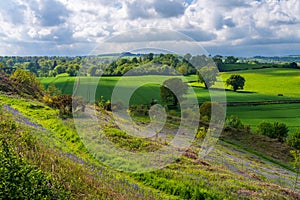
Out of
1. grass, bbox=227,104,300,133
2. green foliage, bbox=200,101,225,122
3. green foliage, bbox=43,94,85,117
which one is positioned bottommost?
grass, bbox=227,104,300,133

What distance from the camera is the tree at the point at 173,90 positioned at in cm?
5535

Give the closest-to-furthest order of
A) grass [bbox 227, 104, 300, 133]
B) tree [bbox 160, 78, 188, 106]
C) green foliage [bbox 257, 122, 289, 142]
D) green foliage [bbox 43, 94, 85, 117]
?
green foliage [bbox 43, 94, 85, 117], green foliage [bbox 257, 122, 289, 142], tree [bbox 160, 78, 188, 106], grass [bbox 227, 104, 300, 133]

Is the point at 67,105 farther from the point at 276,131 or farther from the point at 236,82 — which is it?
the point at 236,82

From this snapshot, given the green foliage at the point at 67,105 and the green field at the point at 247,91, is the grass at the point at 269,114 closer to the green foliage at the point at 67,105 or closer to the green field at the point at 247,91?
the green field at the point at 247,91

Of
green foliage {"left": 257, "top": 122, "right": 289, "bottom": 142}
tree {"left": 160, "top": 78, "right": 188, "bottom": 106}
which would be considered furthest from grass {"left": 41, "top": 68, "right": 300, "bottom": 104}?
green foliage {"left": 257, "top": 122, "right": 289, "bottom": 142}

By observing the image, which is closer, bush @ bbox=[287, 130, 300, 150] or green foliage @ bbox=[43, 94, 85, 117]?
green foliage @ bbox=[43, 94, 85, 117]

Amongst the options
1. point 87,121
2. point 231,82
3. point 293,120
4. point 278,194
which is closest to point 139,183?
point 278,194

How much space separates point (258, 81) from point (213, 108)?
195 ft

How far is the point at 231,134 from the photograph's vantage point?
43.6 meters

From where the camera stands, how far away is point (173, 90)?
57031mm

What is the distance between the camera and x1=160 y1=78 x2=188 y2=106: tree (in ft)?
182

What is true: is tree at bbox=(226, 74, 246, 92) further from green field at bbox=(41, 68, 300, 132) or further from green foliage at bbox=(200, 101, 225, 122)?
green foliage at bbox=(200, 101, 225, 122)

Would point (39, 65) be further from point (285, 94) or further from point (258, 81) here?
point (285, 94)

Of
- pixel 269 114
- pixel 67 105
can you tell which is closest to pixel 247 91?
pixel 269 114
